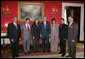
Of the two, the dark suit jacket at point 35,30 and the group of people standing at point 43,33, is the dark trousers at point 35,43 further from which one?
the dark suit jacket at point 35,30

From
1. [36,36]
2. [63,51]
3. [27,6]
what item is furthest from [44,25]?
[27,6]

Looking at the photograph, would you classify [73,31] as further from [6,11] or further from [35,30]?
[6,11]

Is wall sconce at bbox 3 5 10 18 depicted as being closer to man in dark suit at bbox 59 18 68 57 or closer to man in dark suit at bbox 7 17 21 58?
man in dark suit at bbox 7 17 21 58

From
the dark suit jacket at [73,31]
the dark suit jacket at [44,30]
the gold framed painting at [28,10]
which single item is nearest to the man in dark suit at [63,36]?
the dark suit jacket at [73,31]

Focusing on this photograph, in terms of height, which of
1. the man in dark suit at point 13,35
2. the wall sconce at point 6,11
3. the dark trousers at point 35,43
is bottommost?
the dark trousers at point 35,43

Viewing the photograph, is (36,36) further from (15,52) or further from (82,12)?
(82,12)

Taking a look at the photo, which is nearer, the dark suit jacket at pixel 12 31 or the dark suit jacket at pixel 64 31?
the dark suit jacket at pixel 12 31

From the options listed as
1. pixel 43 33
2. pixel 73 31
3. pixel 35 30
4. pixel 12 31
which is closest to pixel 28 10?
pixel 35 30

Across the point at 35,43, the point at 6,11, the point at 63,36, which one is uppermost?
the point at 6,11

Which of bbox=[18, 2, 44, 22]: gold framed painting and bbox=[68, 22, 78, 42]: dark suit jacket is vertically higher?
bbox=[18, 2, 44, 22]: gold framed painting

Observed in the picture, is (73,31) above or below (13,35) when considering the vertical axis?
above

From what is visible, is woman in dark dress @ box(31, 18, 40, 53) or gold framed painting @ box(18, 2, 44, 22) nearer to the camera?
woman in dark dress @ box(31, 18, 40, 53)

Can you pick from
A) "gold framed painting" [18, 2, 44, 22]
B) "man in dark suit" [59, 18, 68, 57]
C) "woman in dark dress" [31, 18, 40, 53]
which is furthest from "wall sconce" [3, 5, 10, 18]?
"man in dark suit" [59, 18, 68, 57]

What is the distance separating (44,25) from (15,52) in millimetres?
1712
